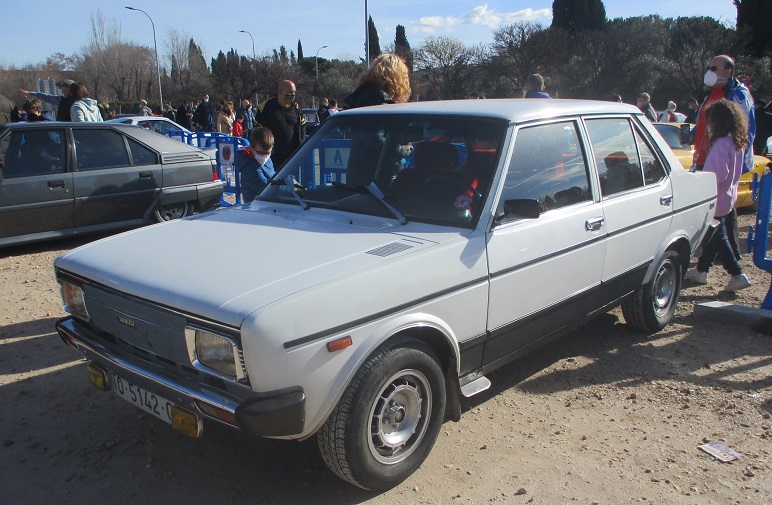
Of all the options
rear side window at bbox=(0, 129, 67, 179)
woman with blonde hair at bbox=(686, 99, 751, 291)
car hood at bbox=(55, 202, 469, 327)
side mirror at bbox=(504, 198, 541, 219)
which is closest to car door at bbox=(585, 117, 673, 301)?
side mirror at bbox=(504, 198, 541, 219)

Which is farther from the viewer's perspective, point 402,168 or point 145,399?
point 402,168

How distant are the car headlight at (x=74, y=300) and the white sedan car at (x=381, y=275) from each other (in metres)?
0.02

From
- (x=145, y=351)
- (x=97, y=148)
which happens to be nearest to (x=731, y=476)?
(x=145, y=351)

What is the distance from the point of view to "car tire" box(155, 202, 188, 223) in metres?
8.47

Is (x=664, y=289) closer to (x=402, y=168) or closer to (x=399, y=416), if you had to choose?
(x=402, y=168)

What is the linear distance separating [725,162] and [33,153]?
24.5 ft

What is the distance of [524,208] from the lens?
3.32 metres

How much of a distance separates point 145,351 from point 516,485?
1.89 m

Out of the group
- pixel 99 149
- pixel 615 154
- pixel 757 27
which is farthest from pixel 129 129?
pixel 757 27

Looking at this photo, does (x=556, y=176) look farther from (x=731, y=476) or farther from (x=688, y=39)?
(x=688, y=39)

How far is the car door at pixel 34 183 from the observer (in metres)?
7.14

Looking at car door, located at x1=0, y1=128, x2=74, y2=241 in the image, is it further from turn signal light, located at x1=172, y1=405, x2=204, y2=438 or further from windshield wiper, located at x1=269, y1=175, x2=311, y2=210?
turn signal light, located at x1=172, y1=405, x2=204, y2=438

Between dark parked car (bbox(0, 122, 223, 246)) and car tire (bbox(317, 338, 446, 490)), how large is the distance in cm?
601

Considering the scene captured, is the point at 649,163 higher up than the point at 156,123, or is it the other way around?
the point at 156,123
